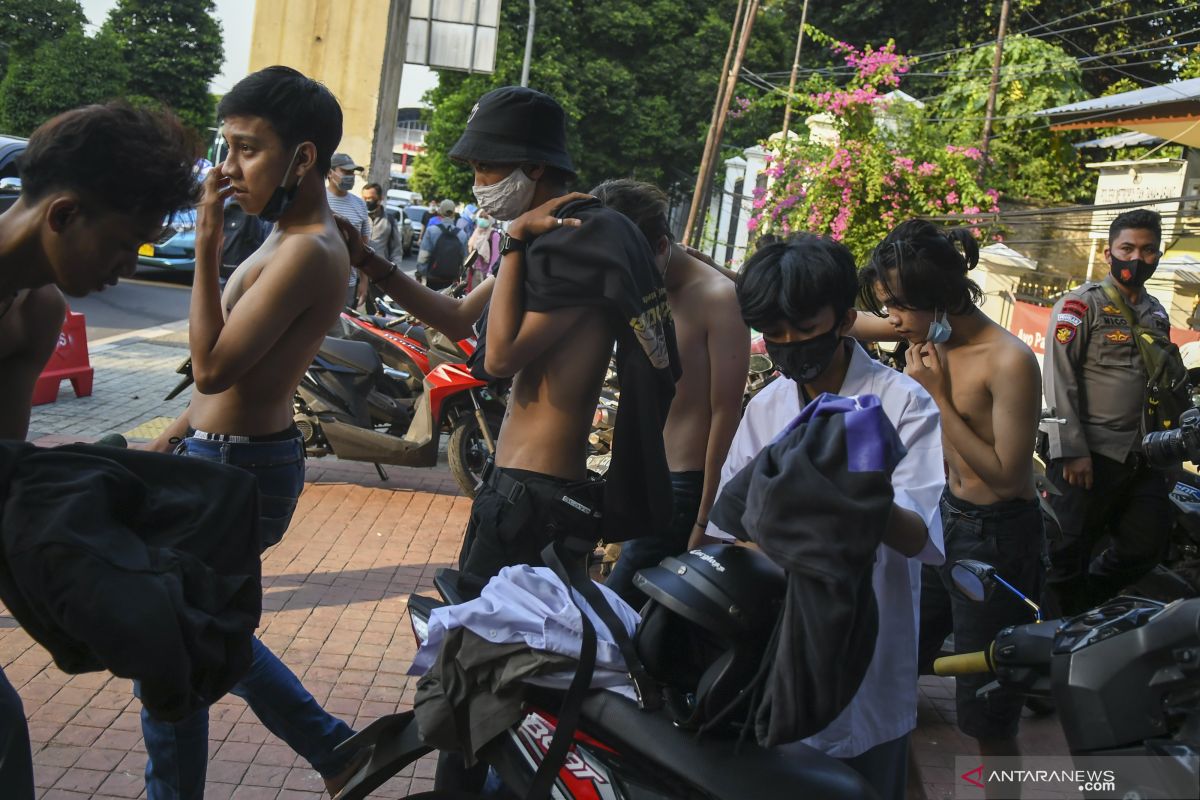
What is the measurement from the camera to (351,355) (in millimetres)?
7652

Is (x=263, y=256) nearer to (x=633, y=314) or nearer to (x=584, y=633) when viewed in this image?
(x=633, y=314)

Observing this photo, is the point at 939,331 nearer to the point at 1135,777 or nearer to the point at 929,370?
the point at 929,370

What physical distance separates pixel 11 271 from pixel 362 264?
1257 millimetres

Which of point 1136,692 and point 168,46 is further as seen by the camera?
point 168,46

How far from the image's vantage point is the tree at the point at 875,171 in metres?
15.3

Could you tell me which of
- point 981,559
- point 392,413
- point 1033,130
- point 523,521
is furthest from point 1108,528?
point 1033,130

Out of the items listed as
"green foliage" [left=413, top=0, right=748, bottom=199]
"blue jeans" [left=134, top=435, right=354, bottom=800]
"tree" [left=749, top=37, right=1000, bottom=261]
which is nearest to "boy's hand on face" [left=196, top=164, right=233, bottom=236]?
"blue jeans" [left=134, top=435, right=354, bottom=800]

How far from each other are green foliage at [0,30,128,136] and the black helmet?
3900cm

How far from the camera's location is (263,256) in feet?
10.2

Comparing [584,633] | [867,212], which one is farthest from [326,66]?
[584,633]

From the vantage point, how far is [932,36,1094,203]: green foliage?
68.6 ft

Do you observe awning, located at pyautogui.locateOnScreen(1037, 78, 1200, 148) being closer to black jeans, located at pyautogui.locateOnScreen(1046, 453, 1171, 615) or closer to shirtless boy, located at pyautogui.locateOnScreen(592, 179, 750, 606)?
black jeans, located at pyautogui.locateOnScreen(1046, 453, 1171, 615)

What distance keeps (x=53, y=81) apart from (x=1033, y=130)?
99.0 ft

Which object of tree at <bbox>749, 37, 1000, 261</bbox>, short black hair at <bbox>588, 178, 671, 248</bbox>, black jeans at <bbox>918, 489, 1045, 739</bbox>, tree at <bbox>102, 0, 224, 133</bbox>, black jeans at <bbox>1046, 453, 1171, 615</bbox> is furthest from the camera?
tree at <bbox>102, 0, 224, 133</bbox>
